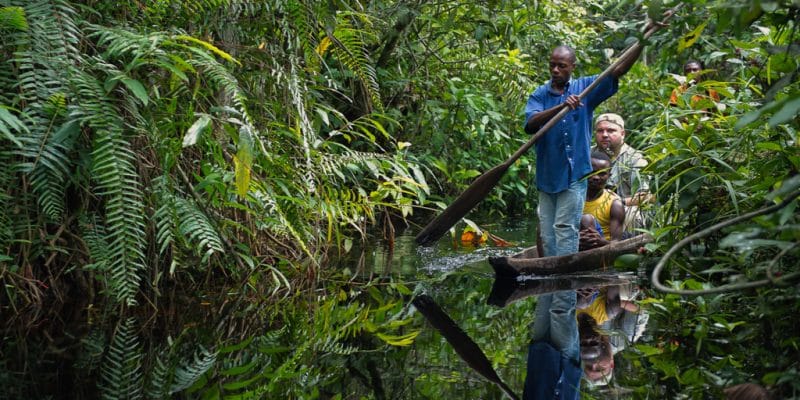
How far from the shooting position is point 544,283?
6.20 metres

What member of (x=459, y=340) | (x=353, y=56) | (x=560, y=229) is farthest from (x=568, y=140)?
(x=459, y=340)

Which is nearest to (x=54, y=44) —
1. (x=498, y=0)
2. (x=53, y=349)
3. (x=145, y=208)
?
(x=145, y=208)

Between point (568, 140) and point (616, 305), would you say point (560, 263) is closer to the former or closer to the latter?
point (568, 140)

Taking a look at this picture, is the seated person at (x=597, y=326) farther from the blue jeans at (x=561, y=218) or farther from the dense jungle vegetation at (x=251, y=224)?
the blue jeans at (x=561, y=218)

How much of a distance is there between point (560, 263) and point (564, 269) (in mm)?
60

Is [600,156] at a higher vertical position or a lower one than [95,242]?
higher

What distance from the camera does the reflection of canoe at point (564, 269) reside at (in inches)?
244

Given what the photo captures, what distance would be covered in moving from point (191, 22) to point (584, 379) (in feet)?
9.02

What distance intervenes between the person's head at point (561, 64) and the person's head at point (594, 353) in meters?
1.96

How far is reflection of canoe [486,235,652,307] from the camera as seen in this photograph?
621 cm

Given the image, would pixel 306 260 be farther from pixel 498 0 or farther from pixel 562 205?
pixel 498 0

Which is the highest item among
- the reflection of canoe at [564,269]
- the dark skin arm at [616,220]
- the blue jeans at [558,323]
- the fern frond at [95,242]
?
the dark skin arm at [616,220]

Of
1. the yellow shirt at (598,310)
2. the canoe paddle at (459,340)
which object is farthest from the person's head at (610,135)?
the canoe paddle at (459,340)

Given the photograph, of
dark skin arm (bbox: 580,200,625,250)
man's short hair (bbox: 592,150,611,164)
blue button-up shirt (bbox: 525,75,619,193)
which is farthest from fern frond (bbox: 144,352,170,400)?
man's short hair (bbox: 592,150,611,164)
